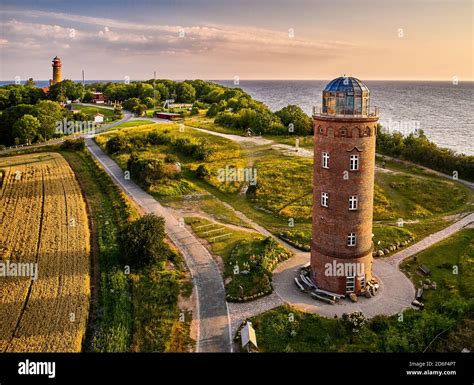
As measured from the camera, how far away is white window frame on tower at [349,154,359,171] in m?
18.9

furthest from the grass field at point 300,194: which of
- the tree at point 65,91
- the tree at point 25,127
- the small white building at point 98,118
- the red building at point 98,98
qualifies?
the red building at point 98,98

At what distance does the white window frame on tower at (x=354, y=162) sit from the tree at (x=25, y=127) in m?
39.0

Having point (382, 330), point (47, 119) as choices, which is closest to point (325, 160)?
point (382, 330)

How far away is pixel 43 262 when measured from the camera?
2217cm

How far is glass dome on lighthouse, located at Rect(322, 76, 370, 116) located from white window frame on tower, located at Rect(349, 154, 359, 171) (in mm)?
1845

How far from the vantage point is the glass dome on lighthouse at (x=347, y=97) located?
17938 mm

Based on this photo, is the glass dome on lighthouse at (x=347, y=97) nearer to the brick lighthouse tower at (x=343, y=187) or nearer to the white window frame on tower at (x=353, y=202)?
the brick lighthouse tower at (x=343, y=187)

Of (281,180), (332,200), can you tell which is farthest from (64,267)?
(281,180)

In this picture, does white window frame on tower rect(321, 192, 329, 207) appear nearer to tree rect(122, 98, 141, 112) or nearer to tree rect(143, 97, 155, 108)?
tree rect(122, 98, 141, 112)

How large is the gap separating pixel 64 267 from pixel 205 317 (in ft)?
27.4

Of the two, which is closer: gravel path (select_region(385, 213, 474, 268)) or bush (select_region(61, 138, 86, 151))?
gravel path (select_region(385, 213, 474, 268))

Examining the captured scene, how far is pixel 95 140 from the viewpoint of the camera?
182 feet

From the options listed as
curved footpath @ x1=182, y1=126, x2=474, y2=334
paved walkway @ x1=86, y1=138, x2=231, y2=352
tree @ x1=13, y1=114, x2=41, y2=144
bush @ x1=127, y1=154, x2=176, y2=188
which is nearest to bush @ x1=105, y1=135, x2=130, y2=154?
tree @ x1=13, y1=114, x2=41, y2=144
